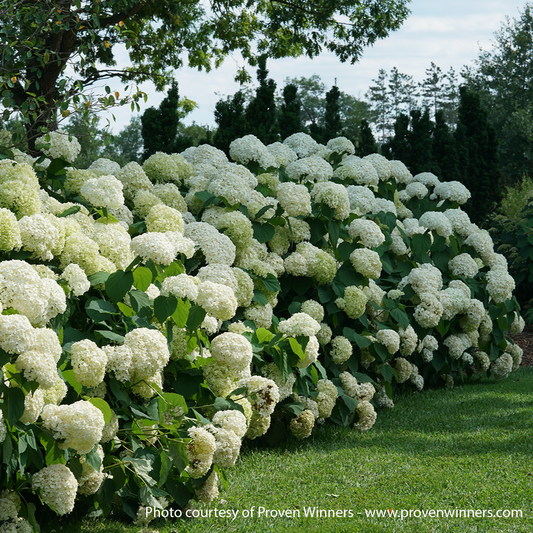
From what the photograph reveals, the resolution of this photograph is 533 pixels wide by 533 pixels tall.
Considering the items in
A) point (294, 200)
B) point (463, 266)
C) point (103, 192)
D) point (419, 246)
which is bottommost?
point (463, 266)

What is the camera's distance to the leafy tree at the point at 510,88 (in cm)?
2905

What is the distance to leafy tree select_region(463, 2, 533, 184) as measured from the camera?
2905cm

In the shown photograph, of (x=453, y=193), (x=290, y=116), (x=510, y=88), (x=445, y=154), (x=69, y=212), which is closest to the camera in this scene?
(x=69, y=212)

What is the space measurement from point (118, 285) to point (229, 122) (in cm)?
746

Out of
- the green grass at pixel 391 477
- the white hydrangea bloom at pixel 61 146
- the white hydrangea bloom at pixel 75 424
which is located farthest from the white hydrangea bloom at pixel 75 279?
the white hydrangea bloom at pixel 61 146

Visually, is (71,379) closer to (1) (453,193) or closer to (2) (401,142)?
(1) (453,193)

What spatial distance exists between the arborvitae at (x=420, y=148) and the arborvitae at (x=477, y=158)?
1.92 m

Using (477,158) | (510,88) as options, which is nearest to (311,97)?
(510,88)

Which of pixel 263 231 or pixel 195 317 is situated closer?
pixel 195 317

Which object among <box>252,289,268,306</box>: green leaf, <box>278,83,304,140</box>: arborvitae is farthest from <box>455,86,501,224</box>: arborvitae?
<box>252,289,268,306</box>: green leaf

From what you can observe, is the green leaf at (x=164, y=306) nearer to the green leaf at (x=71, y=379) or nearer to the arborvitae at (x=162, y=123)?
the green leaf at (x=71, y=379)

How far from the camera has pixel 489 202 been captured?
13.7m

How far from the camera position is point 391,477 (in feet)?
13.2

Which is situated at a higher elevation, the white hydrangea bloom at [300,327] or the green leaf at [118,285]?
the green leaf at [118,285]
